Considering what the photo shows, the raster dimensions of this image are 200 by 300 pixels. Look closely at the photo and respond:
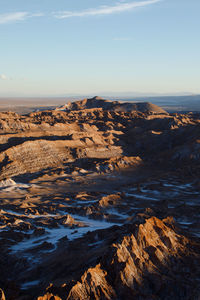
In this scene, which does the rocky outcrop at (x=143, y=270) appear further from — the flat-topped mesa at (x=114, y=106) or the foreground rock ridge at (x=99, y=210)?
the flat-topped mesa at (x=114, y=106)

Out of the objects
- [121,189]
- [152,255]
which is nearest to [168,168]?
[121,189]

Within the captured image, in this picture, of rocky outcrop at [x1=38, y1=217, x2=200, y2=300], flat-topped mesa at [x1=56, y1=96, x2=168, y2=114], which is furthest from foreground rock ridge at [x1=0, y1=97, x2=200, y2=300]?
flat-topped mesa at [x1=56, y1=96, x2=168, y2=114]

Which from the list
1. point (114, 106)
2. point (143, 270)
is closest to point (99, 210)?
point (143, 270)

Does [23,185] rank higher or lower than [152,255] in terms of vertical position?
lower

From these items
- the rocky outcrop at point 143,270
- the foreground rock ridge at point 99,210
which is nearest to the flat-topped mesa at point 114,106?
the foreground rock ridge at point 99,210

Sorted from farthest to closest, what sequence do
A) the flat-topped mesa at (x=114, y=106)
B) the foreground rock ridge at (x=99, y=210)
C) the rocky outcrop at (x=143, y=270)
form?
1. the flat-topped mesa at (x=114, y=106)
2. the foreground rock ridge at (x=99, y=210)
3. the rocky outcrop at (x=143, y=270)

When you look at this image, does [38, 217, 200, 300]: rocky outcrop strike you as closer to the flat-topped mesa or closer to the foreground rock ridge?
the foreground rock ridge

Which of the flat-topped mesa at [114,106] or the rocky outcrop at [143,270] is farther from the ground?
the flat-topped mesa at [114,106]

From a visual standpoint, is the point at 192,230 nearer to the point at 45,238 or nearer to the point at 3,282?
the point at 45,238
